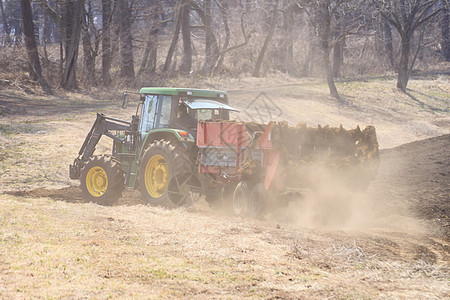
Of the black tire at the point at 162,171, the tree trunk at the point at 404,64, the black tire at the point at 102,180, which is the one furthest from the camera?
the tree trunk at the point at 404,64

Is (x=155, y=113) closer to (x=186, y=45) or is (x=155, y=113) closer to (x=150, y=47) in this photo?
(x=150, y=47)

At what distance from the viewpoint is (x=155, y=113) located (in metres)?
10.6

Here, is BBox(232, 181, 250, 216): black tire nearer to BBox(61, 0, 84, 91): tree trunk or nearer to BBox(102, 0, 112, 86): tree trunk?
BBox(61, 0, 84, 91): tree trunk

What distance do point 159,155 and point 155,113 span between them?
980 mm

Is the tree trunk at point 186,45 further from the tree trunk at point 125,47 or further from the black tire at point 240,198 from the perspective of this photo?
the black tire at point 240,198

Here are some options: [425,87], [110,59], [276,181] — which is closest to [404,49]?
[425,87]

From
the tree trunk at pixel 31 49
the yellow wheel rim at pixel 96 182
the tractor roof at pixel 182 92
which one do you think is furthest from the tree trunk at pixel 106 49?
the tractor roof at pixel 182 92

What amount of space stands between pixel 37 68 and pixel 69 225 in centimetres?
2031

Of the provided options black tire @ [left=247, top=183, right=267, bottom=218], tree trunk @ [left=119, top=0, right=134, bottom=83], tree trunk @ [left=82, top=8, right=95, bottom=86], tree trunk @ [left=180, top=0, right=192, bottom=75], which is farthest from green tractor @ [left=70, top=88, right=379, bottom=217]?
tree trunk @ [left=180, top=0, right=192, bottom=75]

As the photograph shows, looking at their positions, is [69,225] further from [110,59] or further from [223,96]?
[110,59]

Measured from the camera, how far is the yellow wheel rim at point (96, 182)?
36.4 ft

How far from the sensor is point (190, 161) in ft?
31.6

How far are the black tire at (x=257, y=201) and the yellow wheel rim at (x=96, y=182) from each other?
354 centimetres

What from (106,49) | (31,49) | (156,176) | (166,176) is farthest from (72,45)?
(166,176)
